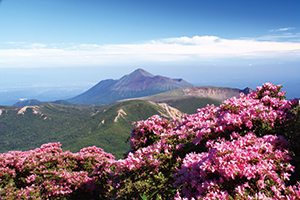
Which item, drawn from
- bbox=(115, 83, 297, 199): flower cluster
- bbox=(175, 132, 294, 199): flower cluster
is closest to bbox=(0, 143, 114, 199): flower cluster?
bbox=(115, 83, 297, 199): flower cluster

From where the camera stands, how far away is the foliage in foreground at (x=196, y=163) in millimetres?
4039

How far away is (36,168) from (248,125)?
31.1ft

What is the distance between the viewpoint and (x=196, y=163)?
4.72m

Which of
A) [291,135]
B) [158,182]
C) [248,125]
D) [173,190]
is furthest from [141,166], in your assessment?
[291,135]

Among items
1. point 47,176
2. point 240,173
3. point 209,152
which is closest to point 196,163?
point 209,152

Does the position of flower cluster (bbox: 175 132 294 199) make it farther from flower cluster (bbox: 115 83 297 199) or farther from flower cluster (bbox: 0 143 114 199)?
flower cluster (bbox: 0 143 114 199)

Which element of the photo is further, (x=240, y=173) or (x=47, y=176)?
(x=47, y=176)

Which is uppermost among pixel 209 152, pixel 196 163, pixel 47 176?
pixel 209 152

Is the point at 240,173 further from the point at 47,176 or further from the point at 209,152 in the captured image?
the point at 47,176

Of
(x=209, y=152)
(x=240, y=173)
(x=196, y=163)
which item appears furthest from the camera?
(x=209, y=152)

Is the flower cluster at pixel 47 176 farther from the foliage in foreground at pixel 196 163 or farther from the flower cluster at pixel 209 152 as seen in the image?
the flower cluster at pixel 209 152

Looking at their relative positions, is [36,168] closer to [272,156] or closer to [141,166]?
[141,166]

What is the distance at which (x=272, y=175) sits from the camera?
404cm

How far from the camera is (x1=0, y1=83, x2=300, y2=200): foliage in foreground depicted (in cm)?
404
